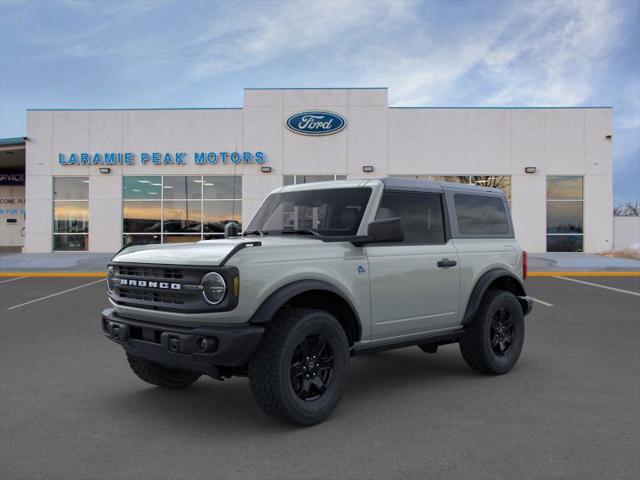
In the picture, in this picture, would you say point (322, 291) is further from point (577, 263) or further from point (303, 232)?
point (577, 263)

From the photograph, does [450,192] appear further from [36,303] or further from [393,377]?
[36,303]

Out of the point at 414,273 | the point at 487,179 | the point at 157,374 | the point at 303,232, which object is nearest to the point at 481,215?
the point at 414,273

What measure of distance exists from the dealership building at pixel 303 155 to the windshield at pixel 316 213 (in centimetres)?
1703

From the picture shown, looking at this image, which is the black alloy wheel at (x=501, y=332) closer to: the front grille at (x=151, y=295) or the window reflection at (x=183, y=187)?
the front grille at (x=151, y=295)

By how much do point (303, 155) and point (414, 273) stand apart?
17.9m

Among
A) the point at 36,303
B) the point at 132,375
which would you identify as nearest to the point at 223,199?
the point at 36,303

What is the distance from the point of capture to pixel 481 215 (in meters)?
5.93

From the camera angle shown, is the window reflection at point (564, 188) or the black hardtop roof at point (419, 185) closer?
the black hardtop roof at point (419, 185)

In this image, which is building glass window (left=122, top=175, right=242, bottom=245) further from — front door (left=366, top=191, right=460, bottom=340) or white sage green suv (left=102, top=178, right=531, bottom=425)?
front door (left=366, top=191, right=460, bottom=340)

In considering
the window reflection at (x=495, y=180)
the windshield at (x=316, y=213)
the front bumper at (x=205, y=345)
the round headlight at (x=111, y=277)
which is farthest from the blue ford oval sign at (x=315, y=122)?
the front bumper at (x=205, y=345)

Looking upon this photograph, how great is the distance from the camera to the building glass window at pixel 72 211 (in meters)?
22.9

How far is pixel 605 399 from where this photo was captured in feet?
15.8

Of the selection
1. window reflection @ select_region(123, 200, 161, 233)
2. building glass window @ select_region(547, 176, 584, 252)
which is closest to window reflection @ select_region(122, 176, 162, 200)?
window reflection @ select_region(123, 200, 161, 233)

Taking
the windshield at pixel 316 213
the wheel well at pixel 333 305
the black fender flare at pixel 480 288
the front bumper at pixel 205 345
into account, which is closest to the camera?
the front bumper at pixel 205 345
